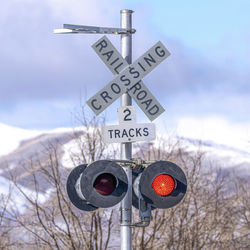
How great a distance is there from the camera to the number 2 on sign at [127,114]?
7.55 m

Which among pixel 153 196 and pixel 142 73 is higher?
pixel 142 73

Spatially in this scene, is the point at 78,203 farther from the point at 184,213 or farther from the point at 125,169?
the point at 184,213

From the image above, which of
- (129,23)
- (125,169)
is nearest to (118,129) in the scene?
(125,169)

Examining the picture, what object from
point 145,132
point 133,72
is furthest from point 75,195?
point 133,72

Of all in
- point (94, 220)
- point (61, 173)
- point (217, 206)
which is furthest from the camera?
point (217, 206)

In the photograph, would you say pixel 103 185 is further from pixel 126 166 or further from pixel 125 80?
pixel 125 80

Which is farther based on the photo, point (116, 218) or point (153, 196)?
point (116, 218)

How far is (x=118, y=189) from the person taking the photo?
7.06m

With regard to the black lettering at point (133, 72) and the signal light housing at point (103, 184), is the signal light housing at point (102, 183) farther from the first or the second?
the black lettering at point (133, 72)

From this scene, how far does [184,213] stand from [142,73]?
9927 millimetres

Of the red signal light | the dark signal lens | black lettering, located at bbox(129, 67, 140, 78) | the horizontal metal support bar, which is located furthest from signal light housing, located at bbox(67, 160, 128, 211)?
the horizontal metal support bar

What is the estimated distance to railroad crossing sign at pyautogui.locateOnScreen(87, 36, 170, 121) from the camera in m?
7.68

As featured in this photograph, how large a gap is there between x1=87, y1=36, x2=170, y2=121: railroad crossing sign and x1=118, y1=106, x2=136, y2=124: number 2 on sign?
6.9 inches

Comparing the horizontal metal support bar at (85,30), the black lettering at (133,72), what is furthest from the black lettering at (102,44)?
the black lettering at (133,72)
